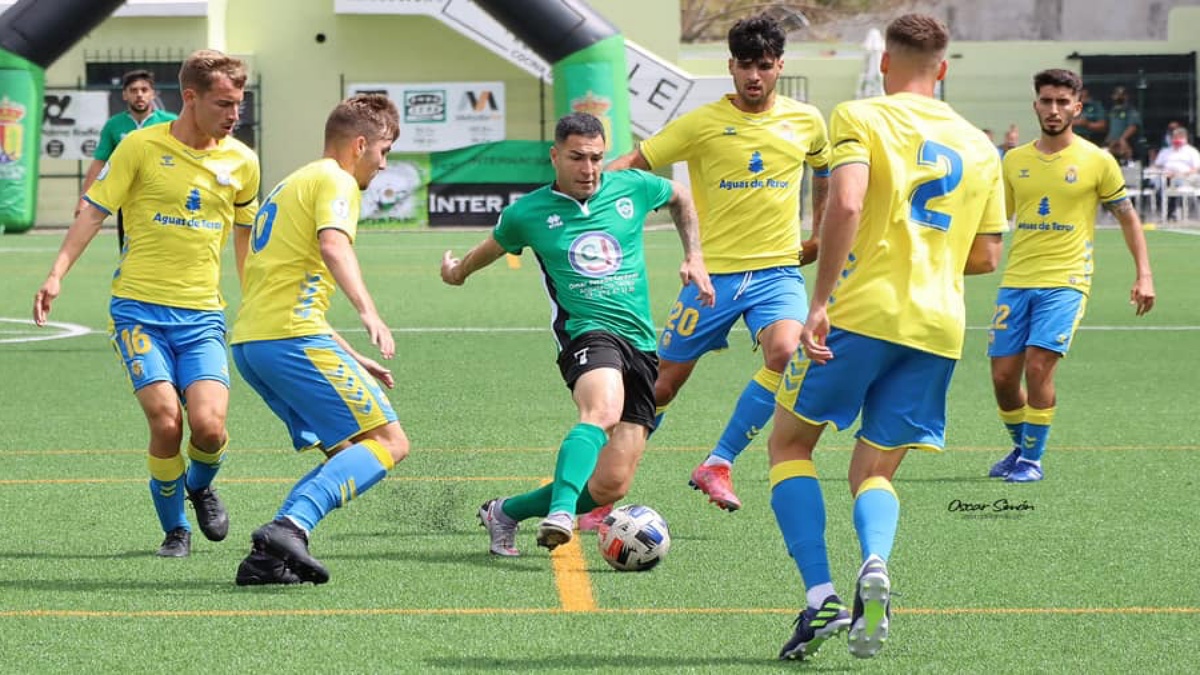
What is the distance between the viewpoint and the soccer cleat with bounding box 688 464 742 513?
8102 millimetres

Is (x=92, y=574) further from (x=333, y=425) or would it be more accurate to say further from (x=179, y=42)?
(x=179, y=42)

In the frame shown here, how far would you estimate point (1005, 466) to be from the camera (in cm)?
961

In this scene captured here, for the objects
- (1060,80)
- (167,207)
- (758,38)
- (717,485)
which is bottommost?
(717,485)

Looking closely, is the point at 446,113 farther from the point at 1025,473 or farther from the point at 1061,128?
the point at 1025,473

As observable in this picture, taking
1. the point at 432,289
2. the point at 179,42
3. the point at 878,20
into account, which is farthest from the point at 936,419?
the point at 878,20

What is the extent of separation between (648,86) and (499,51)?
2.88 metres

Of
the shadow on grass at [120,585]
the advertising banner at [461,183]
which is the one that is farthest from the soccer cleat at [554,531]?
the advertising banner at [461,183]

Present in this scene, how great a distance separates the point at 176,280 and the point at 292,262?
0.82 meters

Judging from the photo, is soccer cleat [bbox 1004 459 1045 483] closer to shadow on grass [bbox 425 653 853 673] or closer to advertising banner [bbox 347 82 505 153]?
shadow on grass [bbox 425 653 853 673]

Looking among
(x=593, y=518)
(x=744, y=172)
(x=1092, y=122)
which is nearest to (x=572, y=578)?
(x=593, y=518)

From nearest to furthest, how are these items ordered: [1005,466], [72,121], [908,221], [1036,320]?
[908,221], [1005,466], [1036,320], [72,121]

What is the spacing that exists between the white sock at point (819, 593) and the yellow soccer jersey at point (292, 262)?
2.18 m

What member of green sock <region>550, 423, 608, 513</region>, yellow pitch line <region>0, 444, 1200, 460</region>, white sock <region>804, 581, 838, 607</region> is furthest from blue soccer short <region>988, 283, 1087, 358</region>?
white sock <region>804, 581, 838, 607</region>

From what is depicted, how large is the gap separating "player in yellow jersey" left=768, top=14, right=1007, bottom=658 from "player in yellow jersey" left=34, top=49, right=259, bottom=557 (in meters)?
2.59
